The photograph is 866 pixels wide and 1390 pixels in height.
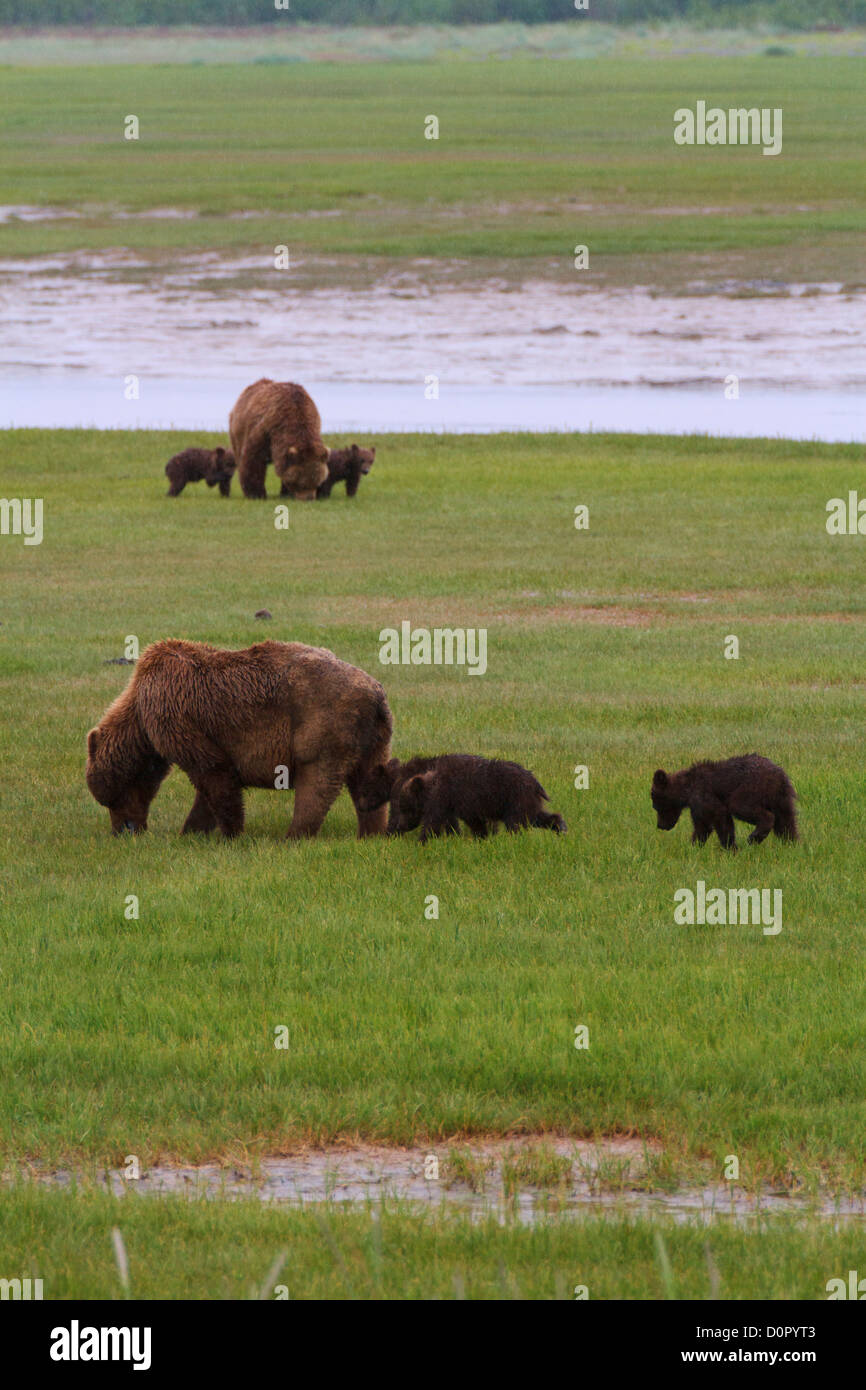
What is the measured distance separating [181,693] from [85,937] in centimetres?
210

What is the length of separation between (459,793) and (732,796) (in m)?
1.59

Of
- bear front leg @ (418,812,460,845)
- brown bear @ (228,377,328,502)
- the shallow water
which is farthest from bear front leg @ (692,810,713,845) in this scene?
the shallow water

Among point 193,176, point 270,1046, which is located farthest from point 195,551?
point 193,176

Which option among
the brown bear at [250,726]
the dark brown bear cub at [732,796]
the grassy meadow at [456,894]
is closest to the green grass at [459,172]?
the grassy meadow at [456,894]

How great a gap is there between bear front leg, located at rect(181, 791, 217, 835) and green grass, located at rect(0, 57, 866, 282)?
51.1m

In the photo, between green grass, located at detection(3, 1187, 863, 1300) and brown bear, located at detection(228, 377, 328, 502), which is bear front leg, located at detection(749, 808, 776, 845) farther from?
brown bear, located at detection(228, 377, 328, 502)

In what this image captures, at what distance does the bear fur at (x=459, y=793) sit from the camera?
37.9 feet

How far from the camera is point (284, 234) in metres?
69.8

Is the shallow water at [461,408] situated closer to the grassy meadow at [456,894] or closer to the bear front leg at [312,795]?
the grassy meadow at [456,894]

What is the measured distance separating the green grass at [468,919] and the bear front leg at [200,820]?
21 cm

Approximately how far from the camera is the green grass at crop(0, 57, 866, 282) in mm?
67000

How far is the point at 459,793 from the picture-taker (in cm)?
1165

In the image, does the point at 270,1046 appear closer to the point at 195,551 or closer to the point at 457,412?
the point at 195,551

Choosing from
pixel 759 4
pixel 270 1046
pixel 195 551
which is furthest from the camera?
pixel 759 4
